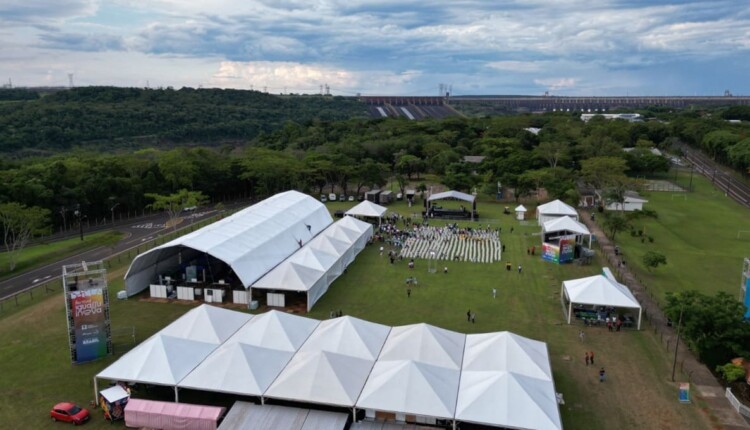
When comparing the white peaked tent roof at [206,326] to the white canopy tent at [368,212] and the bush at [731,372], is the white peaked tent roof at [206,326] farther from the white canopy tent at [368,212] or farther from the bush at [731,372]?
the white canopy tent at [368,212]

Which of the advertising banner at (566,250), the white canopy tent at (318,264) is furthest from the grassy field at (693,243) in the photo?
the white canopy tent at (318,264)

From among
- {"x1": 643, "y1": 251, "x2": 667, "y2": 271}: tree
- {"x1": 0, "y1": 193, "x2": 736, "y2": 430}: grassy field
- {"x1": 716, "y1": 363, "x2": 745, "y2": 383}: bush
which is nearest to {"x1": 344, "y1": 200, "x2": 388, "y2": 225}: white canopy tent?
{"x1": 0, "y1": 193, "x2": 736, "y2": 430}: grassy field

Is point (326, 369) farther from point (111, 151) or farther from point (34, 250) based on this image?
point (111, 151)

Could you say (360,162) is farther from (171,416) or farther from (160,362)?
(171,416)

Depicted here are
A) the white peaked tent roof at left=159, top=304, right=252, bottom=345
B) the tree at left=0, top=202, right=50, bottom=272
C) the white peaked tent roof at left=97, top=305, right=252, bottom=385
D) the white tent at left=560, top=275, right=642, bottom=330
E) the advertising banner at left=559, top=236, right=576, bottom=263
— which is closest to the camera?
the white peaked tent roof at left=97, top=305, right=252, bottom=385

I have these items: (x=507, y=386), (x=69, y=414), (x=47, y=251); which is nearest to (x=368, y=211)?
(x=47, y=251)

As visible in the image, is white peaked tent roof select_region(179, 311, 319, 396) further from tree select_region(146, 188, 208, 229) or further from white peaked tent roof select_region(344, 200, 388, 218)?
tree select_region(146, 188, 208, 229)
